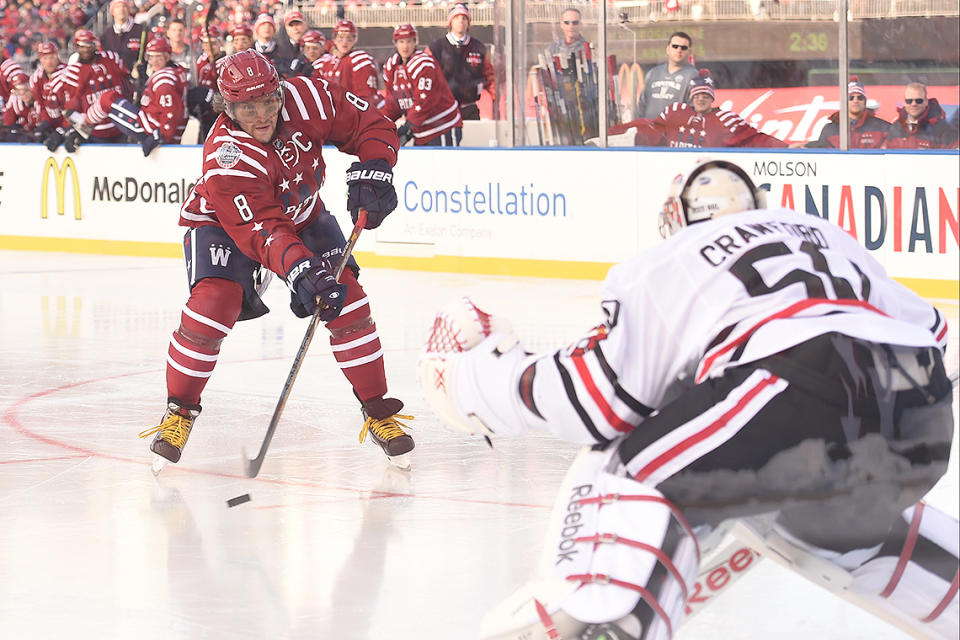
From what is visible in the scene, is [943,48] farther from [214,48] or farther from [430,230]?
[214,48]

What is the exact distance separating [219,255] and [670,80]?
17.1 feet

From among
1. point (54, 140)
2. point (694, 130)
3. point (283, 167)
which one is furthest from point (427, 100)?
point (283, 167)

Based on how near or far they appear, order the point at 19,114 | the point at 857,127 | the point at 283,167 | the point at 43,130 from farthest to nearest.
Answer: the point at 19,114, the point at 43,130, the point at 857,127, the point at 283,167

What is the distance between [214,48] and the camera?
10922mm

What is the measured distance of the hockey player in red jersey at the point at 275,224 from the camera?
4.14 metres

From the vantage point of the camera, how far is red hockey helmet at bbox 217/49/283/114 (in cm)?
412

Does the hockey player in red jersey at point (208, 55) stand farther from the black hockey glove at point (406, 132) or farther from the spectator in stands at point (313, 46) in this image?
the black hockey glove at point (406, 132)

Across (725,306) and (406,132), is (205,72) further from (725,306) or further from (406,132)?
(725,306)

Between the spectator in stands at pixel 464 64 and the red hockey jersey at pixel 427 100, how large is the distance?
2.6 inches

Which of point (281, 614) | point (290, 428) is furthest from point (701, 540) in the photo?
point (290, 428)

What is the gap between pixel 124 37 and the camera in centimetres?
1163

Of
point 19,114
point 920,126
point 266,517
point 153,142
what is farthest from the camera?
point 19,114

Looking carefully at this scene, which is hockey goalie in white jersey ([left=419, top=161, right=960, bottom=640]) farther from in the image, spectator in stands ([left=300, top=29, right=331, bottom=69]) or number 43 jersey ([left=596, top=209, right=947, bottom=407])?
spectator in stands ([left=300, top=29, right=331, bottom=69])

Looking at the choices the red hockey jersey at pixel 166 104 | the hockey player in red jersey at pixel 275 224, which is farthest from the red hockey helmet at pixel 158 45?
the hockey player in red jersey at pixel 275 224
